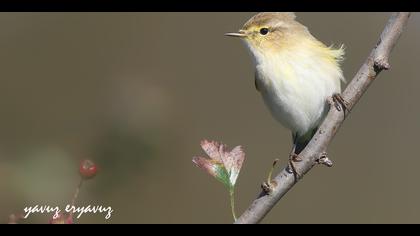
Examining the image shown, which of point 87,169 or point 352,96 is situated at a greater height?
point 352,96

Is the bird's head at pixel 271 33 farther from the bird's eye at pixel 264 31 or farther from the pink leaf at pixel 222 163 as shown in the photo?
the pink leaf at pixel 222 163

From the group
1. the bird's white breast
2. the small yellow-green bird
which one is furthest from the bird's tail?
the bird's white breast

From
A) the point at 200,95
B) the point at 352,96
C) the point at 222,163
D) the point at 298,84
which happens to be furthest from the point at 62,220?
the point at 200,95

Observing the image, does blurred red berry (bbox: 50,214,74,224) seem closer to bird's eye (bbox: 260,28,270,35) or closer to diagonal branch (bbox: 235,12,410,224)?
diagonal branch (bbox: 235,12,410,224)

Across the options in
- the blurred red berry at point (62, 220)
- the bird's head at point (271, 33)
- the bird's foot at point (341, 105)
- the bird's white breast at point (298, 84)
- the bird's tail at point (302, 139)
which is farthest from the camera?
the bird's tail at point (302, 139)

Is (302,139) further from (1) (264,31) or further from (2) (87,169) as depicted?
(2) (87,169)

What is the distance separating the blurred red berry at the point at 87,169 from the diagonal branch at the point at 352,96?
1.16ft

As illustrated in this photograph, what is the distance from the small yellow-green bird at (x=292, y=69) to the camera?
294cm

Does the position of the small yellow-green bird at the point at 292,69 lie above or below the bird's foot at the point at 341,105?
below

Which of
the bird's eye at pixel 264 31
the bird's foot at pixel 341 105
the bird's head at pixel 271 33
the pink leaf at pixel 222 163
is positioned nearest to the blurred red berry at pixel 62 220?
the pink leaf at pixel 222 163

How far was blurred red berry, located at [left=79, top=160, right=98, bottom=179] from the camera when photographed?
4.66 feet

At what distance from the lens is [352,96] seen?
59.5 inches

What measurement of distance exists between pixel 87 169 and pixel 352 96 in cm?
62
